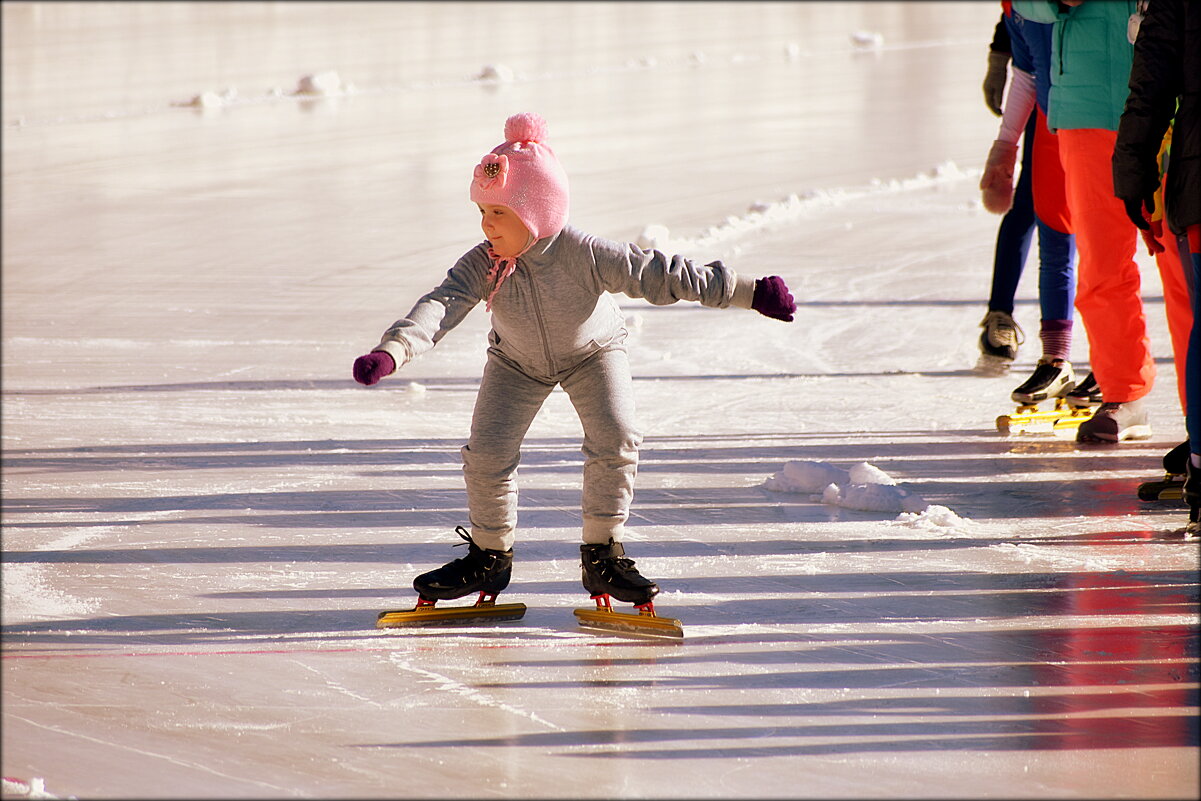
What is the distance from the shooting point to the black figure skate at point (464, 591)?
3336 millimetres

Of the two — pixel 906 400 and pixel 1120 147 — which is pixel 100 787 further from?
pixel 906 400

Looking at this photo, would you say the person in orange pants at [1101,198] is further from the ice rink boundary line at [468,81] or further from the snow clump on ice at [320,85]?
the snow clump on ice at [320,85]

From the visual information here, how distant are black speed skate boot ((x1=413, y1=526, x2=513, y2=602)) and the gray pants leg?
105 millimetres

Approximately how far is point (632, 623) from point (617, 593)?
8 centimetres

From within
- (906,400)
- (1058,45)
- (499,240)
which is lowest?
(906,400)

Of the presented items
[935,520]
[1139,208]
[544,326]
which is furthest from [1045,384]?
[544,326]

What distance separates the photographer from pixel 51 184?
34.4 ft

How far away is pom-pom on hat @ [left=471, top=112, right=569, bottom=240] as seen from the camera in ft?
10.4

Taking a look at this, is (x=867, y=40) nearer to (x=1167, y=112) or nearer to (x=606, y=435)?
(x=1167, y=112)

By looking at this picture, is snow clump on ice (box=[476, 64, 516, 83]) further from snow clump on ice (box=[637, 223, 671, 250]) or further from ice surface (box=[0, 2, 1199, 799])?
snow clump on ice (box=[637, 223, 671, 250])

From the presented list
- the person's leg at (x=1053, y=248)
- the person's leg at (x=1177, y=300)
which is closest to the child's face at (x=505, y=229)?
the person's leg at (x=1177, y=300)

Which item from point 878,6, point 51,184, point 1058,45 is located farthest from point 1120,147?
point 878,6

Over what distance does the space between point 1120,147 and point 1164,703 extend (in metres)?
1.46

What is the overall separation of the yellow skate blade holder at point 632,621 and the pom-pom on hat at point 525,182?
839mm
